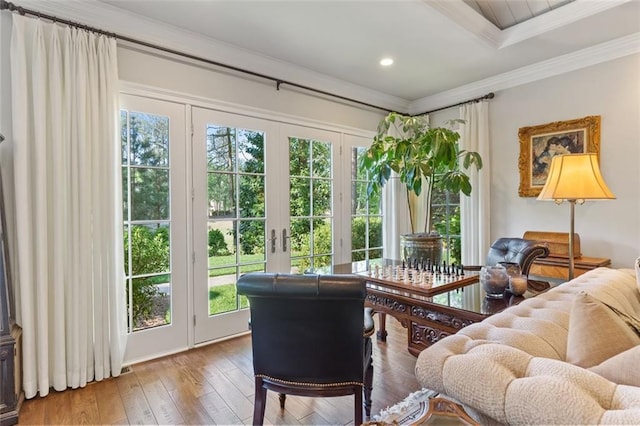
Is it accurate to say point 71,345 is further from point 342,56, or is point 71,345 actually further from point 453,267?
point 342,56

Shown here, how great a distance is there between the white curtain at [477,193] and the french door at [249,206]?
65.1 inches

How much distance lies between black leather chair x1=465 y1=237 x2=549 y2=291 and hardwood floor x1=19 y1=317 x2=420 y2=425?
108 centimetres

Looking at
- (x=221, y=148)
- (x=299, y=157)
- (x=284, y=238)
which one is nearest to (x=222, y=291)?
(x=284, y=238)

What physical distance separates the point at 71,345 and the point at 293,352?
69.4 inches

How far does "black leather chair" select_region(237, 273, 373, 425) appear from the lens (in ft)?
4.80

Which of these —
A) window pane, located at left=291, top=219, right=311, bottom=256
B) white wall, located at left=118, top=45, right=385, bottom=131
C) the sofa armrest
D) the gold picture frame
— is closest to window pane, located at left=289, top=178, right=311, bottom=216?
window pane, located at left=291, top=219, right=311, bottom=256

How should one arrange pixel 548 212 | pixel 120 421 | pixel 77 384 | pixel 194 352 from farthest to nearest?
pixel 548 212
pixel 194 352
pixel 77 384
pixel 120 421

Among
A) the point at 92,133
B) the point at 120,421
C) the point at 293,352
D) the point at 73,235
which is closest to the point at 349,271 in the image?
the point at 293,352

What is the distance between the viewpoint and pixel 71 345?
2283 mm

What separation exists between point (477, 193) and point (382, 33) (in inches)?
85.6

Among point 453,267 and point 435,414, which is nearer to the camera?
point 435,414

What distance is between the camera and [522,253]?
2354 mm

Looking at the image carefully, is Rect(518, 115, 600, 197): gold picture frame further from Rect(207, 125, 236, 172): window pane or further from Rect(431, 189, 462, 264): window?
Rect(207, 125, 236, 172): window pane

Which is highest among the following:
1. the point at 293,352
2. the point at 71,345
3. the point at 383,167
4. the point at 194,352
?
the point at 383,167
